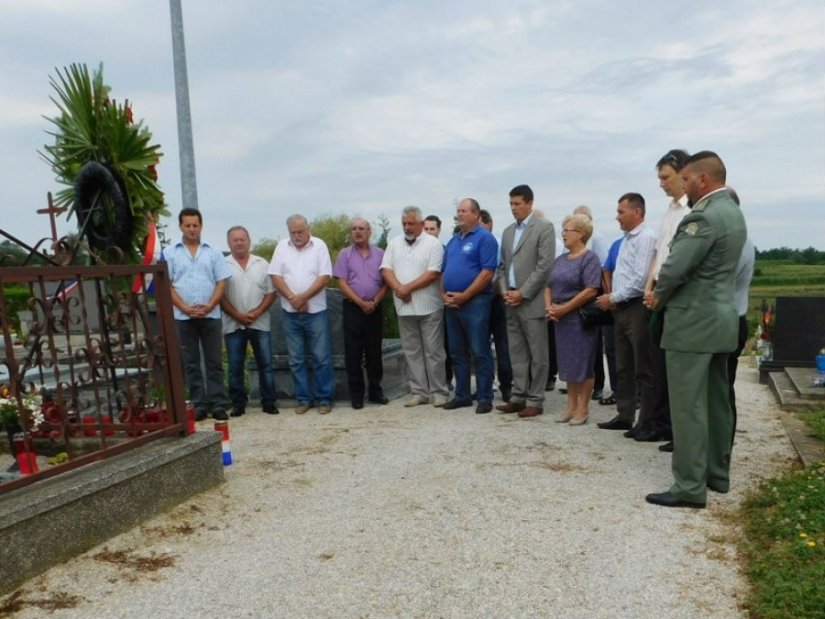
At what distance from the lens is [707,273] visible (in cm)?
375

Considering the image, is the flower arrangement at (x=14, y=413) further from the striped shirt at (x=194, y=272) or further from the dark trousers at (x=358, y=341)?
the dark trousers at (x=358, y=341)

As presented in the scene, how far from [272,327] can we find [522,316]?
2778 millimetres

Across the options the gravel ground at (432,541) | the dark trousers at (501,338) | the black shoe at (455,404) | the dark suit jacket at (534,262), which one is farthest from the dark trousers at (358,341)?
the gravel ground at (432,541)

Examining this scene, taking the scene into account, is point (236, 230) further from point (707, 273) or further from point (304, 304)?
point (707, 273)

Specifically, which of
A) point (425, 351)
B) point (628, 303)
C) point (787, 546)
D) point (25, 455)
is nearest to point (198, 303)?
point (425, 351)

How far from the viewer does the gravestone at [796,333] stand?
8.21 meters

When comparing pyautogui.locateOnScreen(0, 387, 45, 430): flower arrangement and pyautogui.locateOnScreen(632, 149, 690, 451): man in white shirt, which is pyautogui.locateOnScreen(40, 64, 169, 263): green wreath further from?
pyautogui.locateOnScreen(632, 149, 690, 451): man in white shirt

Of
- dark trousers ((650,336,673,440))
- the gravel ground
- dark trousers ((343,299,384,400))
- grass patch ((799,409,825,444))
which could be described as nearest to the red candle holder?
the gravel ground

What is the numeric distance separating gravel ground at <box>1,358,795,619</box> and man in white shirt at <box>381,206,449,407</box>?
1743 mm

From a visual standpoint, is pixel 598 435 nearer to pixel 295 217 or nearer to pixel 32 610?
pixel 295 217

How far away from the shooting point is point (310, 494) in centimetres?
428

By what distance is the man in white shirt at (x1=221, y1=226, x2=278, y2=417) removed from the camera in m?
6.85

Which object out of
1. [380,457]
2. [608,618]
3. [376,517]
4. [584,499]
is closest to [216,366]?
[380,457]

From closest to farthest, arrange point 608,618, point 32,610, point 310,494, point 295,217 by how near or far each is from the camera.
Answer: point 608,618 < point 32,610 < point 310,494 < point 295,217
